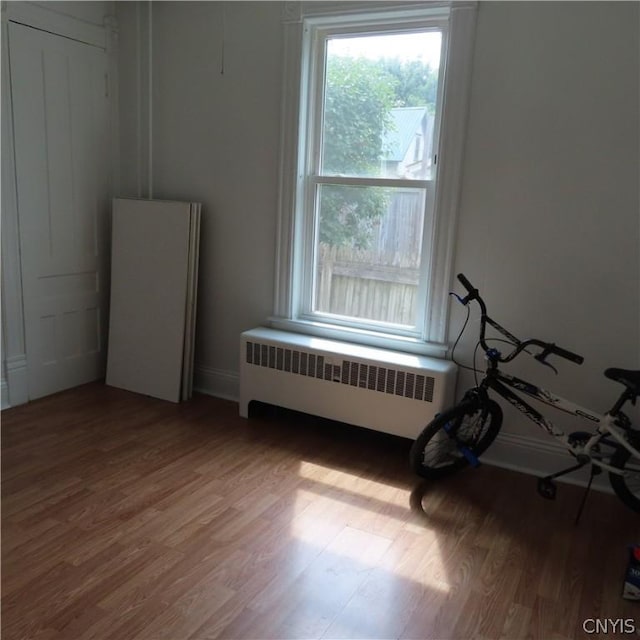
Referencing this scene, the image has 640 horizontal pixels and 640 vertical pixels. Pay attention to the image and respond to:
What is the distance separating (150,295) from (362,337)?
1428mm

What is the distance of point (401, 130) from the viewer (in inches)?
123

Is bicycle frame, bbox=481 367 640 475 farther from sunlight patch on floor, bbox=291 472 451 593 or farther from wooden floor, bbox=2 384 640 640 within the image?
sunlight patch on floor, bbox=291 472 451 593

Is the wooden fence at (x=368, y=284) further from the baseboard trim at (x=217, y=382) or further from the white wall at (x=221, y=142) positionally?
the baseboard trim at (x=217, y=382)

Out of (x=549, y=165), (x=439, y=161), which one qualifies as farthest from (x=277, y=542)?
(x=549, y=165)

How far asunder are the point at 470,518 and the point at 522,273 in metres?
1.20

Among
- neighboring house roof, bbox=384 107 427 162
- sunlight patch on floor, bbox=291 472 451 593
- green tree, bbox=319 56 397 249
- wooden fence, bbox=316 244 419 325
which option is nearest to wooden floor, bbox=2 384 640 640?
sunlight patch on floor, bbox=291 472 451 593

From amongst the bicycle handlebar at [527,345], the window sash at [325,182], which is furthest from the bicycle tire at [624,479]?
the window sash at [325,182]

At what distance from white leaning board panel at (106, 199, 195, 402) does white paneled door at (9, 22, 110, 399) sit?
0.19 meters

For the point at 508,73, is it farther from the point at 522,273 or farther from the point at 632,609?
the point at 632,609

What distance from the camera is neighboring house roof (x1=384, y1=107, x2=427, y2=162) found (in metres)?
3.09

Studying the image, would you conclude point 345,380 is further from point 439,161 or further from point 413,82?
point 413,82

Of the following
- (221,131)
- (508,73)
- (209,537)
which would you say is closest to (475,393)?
(209,537)

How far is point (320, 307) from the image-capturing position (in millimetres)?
3562

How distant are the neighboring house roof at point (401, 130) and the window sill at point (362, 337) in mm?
983
